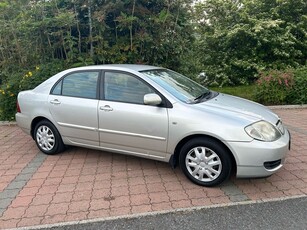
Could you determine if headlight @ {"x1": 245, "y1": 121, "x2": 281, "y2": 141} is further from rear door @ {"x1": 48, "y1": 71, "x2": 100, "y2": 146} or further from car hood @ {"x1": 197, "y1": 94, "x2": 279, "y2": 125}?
rear door @ {"x1": 48, "y1": 71, "x2": 100, "y2": 146}

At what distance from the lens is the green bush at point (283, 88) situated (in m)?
7.73

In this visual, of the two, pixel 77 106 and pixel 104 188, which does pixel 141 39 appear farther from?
pixel 104 188

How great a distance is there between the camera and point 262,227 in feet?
8.80

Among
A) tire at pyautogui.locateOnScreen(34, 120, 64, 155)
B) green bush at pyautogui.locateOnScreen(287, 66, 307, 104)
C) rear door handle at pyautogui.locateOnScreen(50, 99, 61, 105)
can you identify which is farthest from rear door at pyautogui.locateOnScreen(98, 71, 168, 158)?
green bush at pyautogui.locateOnScreen(287, 66, 307, 104)

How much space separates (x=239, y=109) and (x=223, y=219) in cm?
140

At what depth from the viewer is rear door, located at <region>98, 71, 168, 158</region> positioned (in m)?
3.61

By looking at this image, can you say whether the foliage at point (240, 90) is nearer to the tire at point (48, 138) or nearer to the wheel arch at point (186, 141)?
the wheel arch at point (186, 141)

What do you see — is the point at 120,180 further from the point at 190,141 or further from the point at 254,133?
the point at 254,133

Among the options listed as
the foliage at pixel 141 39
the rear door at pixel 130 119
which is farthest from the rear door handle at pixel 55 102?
the foliage at pixel 141 39

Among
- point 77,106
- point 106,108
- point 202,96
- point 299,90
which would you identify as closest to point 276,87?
point 299,90

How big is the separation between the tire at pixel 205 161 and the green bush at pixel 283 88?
519 centimetres

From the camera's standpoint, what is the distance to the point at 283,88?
7.79m

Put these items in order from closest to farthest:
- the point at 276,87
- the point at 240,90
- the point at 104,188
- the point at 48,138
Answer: the point at 104,188 → the point at 48,138 → the point at 276,87 → the point at 240,90

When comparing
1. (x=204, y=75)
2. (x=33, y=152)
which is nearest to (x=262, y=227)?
(x=33, y=152)
